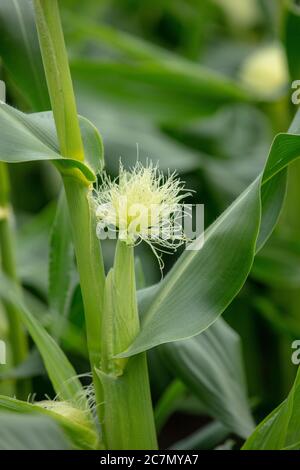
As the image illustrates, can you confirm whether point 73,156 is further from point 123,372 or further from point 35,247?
point 35,247

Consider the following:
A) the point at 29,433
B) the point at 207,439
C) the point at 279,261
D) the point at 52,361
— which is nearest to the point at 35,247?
the point at 279,261

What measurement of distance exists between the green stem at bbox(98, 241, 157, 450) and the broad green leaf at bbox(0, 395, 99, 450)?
0.01 meters

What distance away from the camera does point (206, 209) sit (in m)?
1.37

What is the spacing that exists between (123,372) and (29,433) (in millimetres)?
123

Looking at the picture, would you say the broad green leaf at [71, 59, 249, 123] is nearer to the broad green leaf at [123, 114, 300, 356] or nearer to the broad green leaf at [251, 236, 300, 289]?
the broad green leaf at [251, 236, 300, 289]

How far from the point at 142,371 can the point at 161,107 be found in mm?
746

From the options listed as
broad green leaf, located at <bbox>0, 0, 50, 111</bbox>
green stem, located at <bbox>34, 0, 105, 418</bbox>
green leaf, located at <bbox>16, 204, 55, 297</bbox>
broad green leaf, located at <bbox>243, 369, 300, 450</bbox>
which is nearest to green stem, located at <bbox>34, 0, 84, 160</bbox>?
green stem, located at <bbox>34, 0, 105, 418</bbox>

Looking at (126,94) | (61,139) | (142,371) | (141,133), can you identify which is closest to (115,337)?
(142,371)

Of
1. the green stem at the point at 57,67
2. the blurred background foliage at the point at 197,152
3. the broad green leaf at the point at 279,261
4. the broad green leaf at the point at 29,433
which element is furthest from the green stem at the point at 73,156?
the broad green leaf at the point at 279,261

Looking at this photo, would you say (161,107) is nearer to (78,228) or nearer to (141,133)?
(141,133)

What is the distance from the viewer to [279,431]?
2.00ft

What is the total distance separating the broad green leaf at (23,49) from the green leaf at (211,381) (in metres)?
0.26

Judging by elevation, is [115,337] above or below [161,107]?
below
